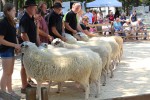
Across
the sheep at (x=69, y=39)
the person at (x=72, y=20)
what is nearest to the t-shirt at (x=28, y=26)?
the sheep at (x=69, y=39)

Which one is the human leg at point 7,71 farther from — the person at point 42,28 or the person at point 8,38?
the person at point 42,28

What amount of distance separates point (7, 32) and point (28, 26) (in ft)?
1.78

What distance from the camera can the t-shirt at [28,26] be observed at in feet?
18.0

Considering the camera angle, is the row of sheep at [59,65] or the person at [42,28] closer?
the row of sheep at [59,65]

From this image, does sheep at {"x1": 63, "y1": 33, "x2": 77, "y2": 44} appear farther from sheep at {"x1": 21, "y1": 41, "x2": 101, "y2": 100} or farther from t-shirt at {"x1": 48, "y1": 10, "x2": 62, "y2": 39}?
sheep at {"x1": 21, "y1": 41, "x2": 101, "y2": 100}

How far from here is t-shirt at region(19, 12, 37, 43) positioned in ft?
18.0

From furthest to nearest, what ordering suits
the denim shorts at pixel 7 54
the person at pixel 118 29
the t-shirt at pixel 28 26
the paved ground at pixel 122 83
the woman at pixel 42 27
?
1. the person at pixel 118 29
2. the woman at pixel 42 27
3. the paved ground at pixel 122 83
4. the t-shirt at pixel 28 26
5. the denim shorts at pixel 7 54

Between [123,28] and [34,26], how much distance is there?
11990mm

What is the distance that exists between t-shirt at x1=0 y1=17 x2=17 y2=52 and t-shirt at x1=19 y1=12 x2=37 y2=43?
1.15ft

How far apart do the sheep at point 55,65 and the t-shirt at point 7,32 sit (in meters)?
0.22

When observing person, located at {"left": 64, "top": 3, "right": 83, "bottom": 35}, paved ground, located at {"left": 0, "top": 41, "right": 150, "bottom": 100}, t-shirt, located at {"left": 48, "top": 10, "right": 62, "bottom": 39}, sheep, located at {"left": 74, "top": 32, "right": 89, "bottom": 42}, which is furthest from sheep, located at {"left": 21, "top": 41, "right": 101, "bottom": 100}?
sheep, located at {"left": 74, "top": 32, "right": 89, "bottom": 42}

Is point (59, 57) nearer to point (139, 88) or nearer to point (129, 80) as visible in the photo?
point (139, 88)

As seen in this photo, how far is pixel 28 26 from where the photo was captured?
5527 mm

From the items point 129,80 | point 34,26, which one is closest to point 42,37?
point 34,26
